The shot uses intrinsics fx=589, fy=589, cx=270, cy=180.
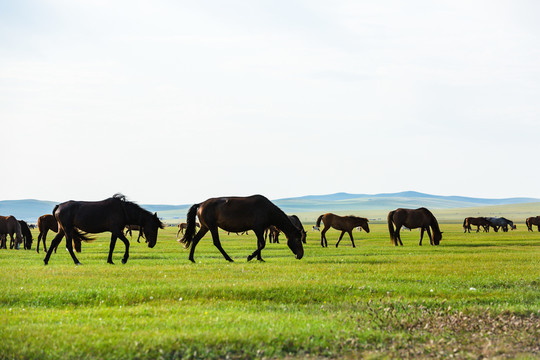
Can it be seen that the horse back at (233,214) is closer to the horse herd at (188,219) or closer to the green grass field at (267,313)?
the horse herd at (188,219)

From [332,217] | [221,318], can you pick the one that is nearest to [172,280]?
[221,318]

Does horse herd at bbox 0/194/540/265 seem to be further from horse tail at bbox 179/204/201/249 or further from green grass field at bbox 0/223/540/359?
green grass field at bbox 0/223/540/359

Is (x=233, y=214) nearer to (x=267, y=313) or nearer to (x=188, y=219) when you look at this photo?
(x=188, y=219)

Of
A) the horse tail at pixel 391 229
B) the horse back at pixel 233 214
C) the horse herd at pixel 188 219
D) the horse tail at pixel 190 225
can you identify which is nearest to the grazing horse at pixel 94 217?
the horse herd at pixel 188 219

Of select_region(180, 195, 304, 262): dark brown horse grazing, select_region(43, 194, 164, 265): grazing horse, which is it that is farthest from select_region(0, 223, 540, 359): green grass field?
select_region(180, 195, 304, 262): dark brown horse grazing

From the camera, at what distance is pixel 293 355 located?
9.21m

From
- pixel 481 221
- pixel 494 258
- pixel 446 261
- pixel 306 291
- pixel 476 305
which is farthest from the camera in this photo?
pixel 481 221

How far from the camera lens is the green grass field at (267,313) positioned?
369 inches

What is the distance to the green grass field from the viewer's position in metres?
9.38

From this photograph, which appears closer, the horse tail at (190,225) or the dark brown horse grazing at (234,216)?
the dark brown horse grazing at (234,216)

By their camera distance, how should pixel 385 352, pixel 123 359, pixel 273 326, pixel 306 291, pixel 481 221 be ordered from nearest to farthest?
pixel 123 359, pixel 385 352, pixel 273 326, pixel 306 291, pixel 481 221

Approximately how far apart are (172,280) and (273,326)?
6.51 m

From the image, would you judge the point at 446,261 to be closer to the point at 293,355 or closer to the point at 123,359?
the point at 293,355

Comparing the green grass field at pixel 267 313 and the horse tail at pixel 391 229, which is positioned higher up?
the horse tail at pixel 391 229
